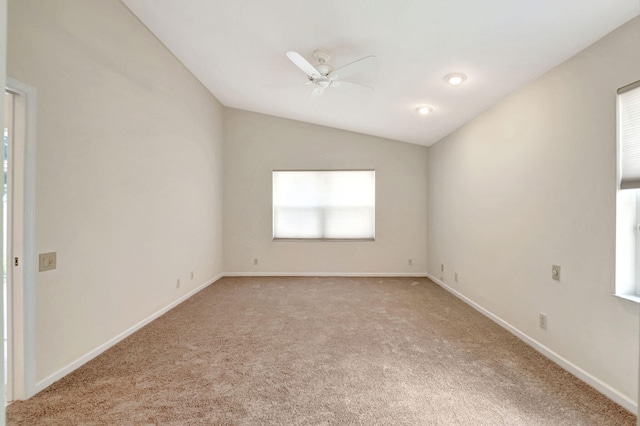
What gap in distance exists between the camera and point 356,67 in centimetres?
262

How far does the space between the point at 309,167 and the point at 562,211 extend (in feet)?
12.6

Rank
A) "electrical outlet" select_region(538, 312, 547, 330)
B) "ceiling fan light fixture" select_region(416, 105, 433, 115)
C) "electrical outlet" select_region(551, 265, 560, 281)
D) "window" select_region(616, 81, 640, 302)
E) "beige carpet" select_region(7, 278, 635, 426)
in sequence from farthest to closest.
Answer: "ceiling fan light fixture" select_region(416, 105, 433, 115) < "electrical outlet" select_region(538, 312, 547, 330) < "electrical outlet" select_region(551, 265, 560, 281) < "window" select_region(616, 81, 640, 302) < "beige carpet" select_region(7, 278, 635, 426)

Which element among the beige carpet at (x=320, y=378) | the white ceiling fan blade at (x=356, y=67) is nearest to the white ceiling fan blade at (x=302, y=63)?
the white ceiling fan blade at (x=356, y=67)

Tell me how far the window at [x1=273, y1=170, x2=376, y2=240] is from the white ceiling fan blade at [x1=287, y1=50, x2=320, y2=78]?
2.80 meters

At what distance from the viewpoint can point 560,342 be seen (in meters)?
2.38

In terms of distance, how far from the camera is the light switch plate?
207 centimetres

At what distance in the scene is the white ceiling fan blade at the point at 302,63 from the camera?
2496 mm

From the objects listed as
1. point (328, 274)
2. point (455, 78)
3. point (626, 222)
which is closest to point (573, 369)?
point (626, 222)

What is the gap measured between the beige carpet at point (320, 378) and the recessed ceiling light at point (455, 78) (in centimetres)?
245

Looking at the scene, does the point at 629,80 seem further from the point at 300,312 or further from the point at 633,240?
the point at 300,312

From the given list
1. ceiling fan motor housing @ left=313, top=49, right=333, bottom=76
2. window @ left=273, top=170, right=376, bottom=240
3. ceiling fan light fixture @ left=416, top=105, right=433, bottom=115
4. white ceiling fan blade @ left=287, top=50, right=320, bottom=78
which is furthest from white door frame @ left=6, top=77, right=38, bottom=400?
window @ left=273, top=170, right=376, bottom=240

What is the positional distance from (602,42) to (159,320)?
453 cm

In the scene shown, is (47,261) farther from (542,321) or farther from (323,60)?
(542,321)

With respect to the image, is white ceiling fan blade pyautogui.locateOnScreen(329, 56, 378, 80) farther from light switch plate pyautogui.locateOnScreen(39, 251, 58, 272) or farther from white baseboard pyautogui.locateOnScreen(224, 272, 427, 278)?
white baseboard pyautogui.locateOnScreen(224, 272, 427, 278)
